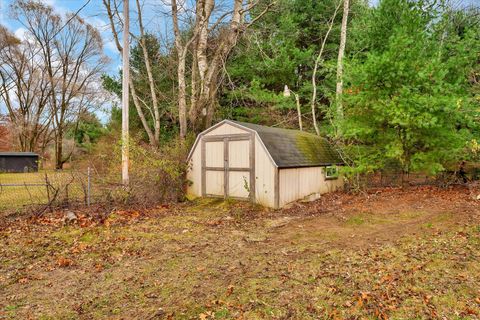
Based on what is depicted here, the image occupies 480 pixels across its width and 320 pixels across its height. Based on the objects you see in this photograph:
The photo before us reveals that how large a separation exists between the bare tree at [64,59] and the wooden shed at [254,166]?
21944 millimetres

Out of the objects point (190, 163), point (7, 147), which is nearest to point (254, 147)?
point (190, 163)

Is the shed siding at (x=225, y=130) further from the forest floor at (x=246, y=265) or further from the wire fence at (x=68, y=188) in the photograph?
the wire fence at (x=68, y=188)

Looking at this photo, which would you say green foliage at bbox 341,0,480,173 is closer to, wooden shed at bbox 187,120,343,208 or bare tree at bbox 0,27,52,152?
wooden shed at bbox 187,120,343,208

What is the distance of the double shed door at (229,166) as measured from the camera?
30.6 ft

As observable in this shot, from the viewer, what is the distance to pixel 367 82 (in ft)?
31.6

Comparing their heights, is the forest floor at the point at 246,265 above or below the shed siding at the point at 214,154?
below

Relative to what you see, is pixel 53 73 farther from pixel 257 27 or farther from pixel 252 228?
pixel 252 228

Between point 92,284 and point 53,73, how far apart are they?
28133 mm

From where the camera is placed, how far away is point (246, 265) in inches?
193

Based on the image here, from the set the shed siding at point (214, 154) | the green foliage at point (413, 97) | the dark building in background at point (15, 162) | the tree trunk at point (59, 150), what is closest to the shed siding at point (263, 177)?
the shed siding at point (214, 154)

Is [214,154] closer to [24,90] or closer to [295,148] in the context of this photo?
[295,148]

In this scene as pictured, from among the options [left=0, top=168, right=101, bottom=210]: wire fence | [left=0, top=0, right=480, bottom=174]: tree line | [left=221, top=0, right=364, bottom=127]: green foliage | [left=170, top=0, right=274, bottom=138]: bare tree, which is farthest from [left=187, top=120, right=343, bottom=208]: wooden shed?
[left=221, top=0, right=364, bottom=127]: green foliage

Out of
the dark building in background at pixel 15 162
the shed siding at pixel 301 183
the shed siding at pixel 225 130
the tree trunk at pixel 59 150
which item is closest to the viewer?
the shed siding at pixel 301 183

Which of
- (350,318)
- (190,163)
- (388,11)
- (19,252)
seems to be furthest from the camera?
(388,11)
